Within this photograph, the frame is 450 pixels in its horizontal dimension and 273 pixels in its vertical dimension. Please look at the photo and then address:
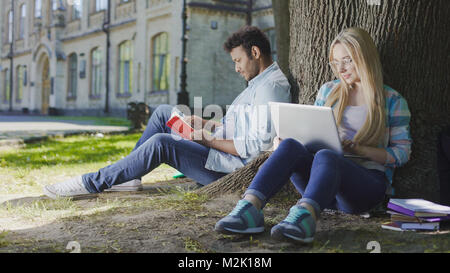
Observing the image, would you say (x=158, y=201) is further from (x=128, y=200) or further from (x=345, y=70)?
(x=345, y=70)

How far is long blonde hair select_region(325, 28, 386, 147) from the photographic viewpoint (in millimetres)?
3303

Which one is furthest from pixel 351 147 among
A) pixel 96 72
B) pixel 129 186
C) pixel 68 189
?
pixel 96 72

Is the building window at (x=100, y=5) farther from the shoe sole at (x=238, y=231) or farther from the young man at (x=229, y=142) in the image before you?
the shoe sole at (x=238, y=231)

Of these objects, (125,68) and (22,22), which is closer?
(125,68)

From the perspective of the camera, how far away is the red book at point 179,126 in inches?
164

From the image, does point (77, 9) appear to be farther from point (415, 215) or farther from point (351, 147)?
point (415, 215)

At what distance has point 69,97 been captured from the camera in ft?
101

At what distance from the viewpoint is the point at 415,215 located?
3068 mm

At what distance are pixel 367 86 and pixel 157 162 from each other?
Result: 70.5 inches

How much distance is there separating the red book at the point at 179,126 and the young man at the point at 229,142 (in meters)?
0.05

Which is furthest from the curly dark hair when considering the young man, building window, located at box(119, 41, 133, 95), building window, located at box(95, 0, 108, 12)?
building window, located at box(95, 0, 108, 12)

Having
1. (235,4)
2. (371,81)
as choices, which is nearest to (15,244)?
(371,81)

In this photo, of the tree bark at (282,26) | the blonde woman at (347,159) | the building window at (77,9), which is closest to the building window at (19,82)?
the building window at (77,9)

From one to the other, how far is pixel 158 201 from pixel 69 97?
2812 centimetres
